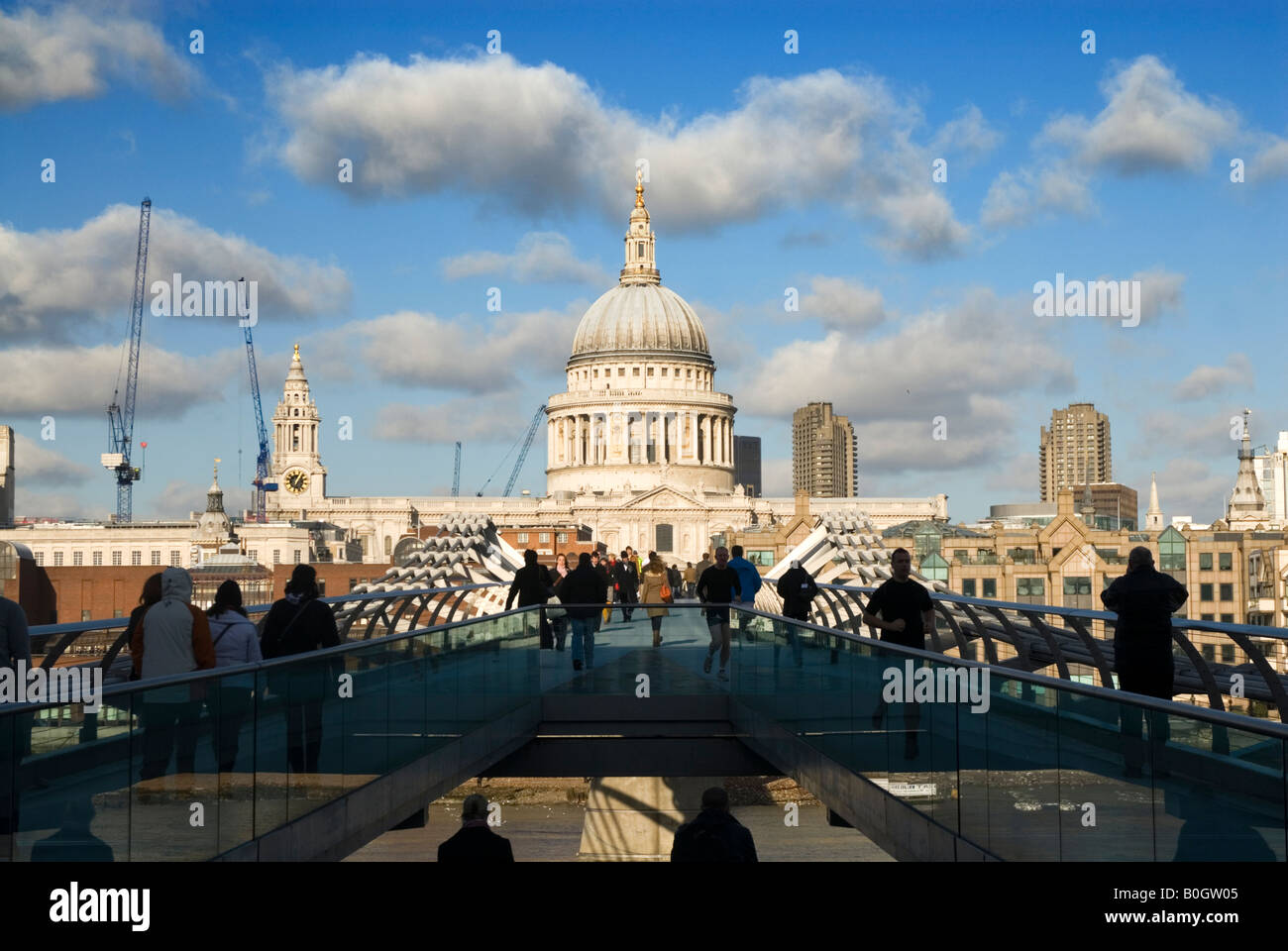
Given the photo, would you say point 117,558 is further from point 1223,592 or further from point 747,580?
point 747,580

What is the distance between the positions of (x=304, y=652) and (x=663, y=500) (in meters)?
160

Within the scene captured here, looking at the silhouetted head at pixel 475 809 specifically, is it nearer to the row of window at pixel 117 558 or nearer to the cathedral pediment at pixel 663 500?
the cathedral pediment at pixel 663 500

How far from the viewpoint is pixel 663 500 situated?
174000mm

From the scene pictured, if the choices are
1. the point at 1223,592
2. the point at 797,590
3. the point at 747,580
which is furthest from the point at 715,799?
the point at 1223,592

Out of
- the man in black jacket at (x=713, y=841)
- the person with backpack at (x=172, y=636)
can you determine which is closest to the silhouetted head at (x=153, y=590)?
the person with backpack at (x=172, y=636)

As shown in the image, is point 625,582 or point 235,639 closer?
point 235,639

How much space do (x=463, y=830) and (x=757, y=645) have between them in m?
11.2

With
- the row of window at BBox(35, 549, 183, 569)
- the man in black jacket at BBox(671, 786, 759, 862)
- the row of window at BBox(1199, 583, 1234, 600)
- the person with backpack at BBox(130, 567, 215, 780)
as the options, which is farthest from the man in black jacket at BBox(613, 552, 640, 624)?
the row of window at BBox(35, 549, 183, 569)

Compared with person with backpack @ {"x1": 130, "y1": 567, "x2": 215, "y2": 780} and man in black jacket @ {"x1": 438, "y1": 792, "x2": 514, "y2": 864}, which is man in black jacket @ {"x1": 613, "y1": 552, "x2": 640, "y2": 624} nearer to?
person with backpack @ {"x1": 130, "y1": 567, "x2": 215, "y2": 780}

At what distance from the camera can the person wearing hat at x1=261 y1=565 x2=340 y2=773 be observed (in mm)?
12164

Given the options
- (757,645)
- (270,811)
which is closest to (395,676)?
(270,811)

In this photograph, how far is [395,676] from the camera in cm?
1553

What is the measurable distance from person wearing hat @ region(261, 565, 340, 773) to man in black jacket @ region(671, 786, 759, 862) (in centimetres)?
294
